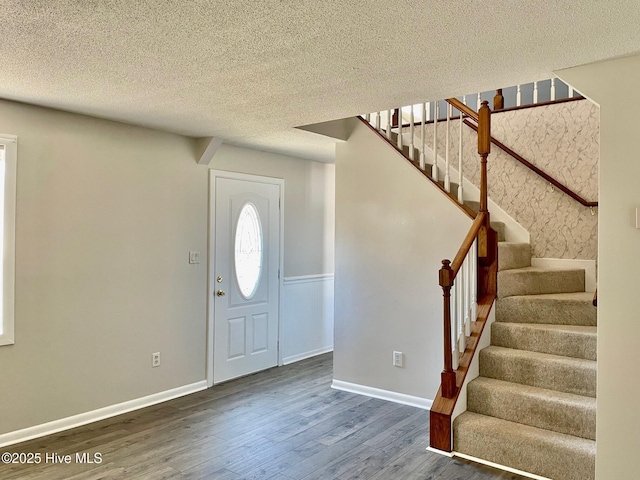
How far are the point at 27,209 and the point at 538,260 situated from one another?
4180mm

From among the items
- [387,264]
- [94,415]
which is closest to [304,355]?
[387,264]

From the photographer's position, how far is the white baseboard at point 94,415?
3169 millimetres

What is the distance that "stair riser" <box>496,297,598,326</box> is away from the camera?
11.0 feet

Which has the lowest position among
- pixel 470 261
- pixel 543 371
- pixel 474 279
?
pixel 543 371

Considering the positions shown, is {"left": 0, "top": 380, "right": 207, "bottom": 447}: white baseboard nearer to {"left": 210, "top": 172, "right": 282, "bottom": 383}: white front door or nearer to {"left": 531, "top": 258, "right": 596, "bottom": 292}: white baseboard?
{"left": 210, "top": 172, "right": 282, "bottom": 383}: white front door

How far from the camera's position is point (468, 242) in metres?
3.34

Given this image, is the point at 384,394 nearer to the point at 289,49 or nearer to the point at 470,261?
the point at 470,261

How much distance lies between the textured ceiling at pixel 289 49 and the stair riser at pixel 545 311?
5.48 feet

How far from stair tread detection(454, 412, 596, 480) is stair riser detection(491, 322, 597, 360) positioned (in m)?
0.58

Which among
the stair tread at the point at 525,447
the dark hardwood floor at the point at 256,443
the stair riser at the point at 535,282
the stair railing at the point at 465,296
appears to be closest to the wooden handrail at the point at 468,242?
the stair railing at the point at 465,296

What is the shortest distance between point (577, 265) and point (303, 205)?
291 cm

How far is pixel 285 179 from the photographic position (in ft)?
17.3

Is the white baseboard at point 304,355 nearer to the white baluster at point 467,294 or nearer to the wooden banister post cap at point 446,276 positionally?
the white baluster at point 467,294

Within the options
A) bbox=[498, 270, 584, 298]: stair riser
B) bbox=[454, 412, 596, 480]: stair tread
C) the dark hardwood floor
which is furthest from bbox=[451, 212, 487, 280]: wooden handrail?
the dark hardwood floor
